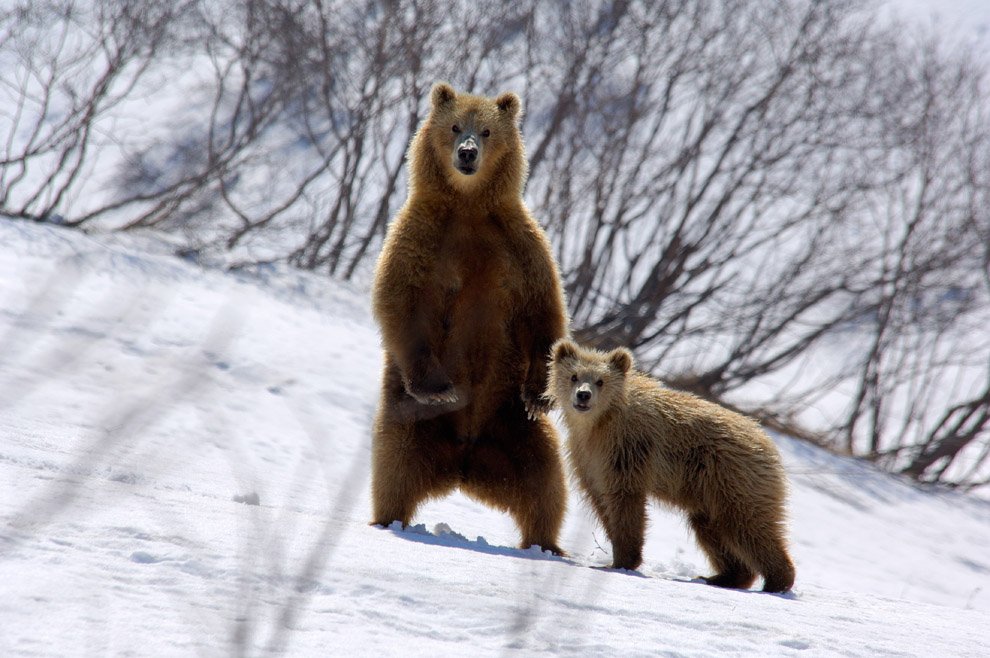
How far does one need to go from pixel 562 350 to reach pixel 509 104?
1.34m

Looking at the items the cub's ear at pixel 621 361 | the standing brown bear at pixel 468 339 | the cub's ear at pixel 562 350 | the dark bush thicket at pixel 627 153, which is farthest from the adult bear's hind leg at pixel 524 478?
the dark bush thicket at pixel 627 153

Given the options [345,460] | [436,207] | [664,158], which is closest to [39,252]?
[345,460]

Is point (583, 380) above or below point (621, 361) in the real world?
below

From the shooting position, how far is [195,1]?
42.8 feet

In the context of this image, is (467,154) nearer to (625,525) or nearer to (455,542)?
(455,542)

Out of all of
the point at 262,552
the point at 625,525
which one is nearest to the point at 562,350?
the point at 625,525

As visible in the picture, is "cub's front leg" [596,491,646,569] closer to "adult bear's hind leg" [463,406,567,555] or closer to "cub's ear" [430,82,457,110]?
"adult bear's hind leg" [463,406,567,555]

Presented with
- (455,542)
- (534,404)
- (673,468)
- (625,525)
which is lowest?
(455,542)

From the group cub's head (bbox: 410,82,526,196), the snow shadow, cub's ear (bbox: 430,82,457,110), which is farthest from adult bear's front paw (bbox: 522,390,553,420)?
cub's ear (bbox: 430,82,457,110)

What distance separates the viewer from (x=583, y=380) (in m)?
4.96

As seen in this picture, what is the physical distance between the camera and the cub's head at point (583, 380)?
490 cm

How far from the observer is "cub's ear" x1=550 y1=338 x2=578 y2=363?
4941mm

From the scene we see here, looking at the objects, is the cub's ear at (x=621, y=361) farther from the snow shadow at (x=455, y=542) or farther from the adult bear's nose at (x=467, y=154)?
the adult bear's nose at (x=467, y=154)

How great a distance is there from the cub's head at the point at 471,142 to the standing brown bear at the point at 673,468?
0.91 metres
